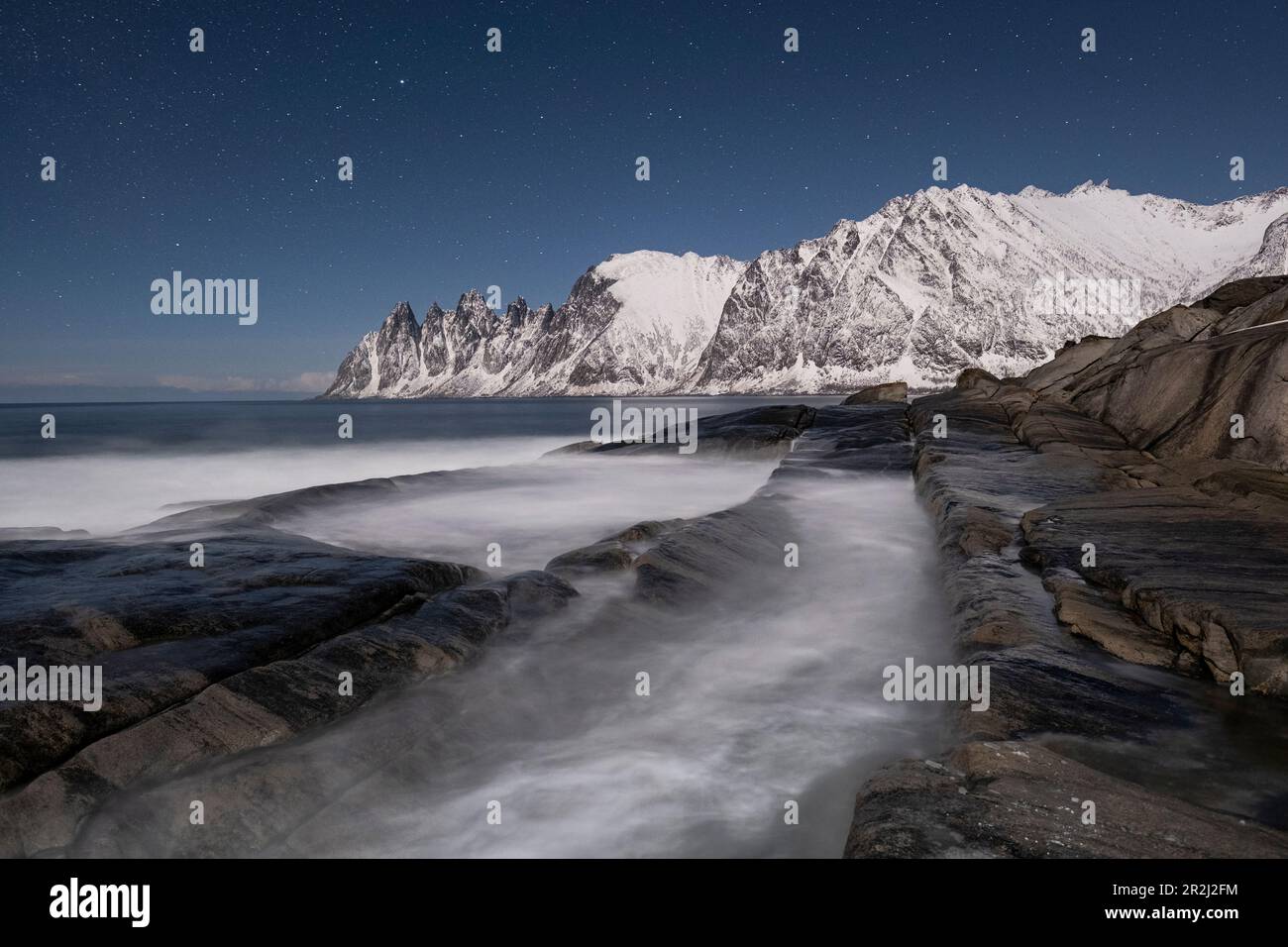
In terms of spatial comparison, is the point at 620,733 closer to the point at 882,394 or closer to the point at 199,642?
the point at 199,642

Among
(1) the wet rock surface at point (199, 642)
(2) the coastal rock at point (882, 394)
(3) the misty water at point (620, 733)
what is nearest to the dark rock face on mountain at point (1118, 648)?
(3) the misty water at point (620, 733)

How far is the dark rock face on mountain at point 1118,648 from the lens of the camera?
3783mm

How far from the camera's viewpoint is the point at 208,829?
4.45 m

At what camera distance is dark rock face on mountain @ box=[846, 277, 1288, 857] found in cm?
378

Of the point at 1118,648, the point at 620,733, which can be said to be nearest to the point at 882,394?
the point at 1118,648

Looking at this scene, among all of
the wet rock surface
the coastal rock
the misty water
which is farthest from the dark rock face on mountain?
the coastal rock

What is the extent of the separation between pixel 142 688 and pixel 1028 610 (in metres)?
7.93

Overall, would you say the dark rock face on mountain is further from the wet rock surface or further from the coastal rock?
the coastal rock

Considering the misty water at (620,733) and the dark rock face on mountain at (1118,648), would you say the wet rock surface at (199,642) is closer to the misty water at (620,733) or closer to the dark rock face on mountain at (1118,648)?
the misty water at (620,733)

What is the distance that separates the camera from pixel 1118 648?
6293mm

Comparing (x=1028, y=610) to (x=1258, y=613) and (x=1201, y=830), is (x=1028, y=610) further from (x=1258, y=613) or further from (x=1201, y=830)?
(x=1201, y=830)

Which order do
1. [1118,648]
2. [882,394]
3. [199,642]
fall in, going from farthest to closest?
[882,394], [1118,648], [199,642]
